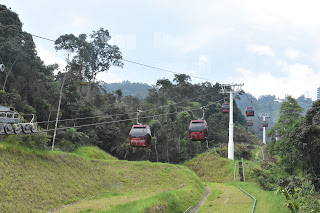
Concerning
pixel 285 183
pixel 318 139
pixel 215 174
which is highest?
pixel 318 139

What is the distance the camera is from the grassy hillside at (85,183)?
52.2 feet

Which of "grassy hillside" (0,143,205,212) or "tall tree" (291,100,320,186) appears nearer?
"grassy hillside" (0,143,205,212)

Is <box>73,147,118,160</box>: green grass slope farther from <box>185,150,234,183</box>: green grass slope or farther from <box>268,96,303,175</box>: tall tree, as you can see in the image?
<box>268,96,303,175</box>: tall tree

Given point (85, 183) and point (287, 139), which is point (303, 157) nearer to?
point (287, 139)

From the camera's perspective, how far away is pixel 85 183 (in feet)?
72.4

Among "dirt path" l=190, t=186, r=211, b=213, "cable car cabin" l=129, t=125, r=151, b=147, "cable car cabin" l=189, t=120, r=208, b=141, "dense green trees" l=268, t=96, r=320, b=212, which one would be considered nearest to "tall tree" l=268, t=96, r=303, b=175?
"dense green trees" l=268, t=96, r=320, b=212

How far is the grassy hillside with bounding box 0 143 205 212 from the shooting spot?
627 inches

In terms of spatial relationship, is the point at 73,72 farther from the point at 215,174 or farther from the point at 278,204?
the point at 278,204

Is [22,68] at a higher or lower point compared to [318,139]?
higher

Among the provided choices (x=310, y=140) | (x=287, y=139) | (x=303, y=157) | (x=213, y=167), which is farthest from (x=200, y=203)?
(x=213, y=167)

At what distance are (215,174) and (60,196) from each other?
23068mm

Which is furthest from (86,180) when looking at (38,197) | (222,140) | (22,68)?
(222,140)

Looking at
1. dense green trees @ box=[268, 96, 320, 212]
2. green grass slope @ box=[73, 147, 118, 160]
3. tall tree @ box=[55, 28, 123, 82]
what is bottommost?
green grass slope @ box=[73, 147, 118, 160]

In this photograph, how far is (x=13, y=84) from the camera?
109ft
